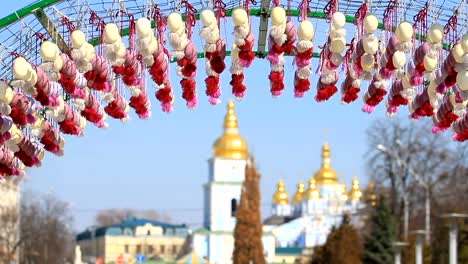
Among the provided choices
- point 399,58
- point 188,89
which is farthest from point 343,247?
point 399,58

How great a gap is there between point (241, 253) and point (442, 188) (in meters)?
31.8

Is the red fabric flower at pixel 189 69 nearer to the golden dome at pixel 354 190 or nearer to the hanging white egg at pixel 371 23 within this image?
the hanging white egg at pixel 371 23

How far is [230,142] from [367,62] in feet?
344

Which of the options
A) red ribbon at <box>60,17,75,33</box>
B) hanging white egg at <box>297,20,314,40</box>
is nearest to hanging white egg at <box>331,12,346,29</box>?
hanging white egg at <box>297,20,314,40</box>

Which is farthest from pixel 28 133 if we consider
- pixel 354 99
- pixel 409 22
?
pixel 409 22

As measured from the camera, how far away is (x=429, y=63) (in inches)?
687

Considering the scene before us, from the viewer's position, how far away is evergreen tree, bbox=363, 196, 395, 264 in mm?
63062

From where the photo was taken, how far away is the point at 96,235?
164 m

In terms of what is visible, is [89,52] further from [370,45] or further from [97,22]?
[370,45]

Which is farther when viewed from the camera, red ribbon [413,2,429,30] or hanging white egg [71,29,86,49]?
red ribbon [413,2,429,30]

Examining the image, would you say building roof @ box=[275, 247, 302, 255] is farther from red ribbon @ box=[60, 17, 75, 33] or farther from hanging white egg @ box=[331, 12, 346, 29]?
hanging white egg @ box=[331, 12, 346, 29]

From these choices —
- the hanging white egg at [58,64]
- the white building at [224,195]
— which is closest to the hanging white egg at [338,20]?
the hanging white egg at [58,64]

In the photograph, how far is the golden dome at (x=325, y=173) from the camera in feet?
466

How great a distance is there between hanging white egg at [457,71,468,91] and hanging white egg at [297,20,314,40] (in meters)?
1.95
